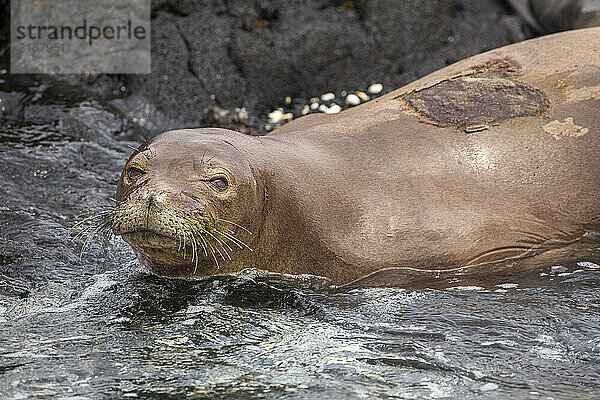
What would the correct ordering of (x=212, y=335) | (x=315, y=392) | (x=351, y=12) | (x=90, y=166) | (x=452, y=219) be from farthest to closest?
(x=351, y=12) < (x=90, y=166) < (x=452, y=219) < (x=212, y=335) < (x=315, y=392)

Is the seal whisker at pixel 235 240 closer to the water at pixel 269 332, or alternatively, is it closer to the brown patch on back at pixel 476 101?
the water at pixel 269 332

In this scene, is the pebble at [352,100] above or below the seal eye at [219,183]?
above

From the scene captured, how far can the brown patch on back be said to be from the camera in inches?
220

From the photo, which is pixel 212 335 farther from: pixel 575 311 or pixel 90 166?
pixel 90 166

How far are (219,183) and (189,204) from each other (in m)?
0.27

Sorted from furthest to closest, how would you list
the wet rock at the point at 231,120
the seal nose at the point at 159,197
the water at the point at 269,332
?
1. the wet rock at the point at 231,120
2. the seal nose at the point at 159,197
3. the water at the point at 269,332

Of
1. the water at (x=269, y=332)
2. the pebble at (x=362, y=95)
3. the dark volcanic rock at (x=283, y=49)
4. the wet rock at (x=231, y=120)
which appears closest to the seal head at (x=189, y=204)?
the water at (x=269, y=332)

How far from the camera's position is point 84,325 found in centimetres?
445

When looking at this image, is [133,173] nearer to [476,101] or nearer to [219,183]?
[219,183]

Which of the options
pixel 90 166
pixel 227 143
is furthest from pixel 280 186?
pixel 90 166

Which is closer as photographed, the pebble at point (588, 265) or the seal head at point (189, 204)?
the seal head at point (189, 204)

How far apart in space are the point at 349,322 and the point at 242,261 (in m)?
0.87

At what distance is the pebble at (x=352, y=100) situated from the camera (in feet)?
31.1

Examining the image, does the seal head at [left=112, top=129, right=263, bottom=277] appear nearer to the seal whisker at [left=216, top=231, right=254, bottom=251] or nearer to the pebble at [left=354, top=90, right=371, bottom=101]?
the seal whisker at [left=216, top=231, right=254, bottom=251]
